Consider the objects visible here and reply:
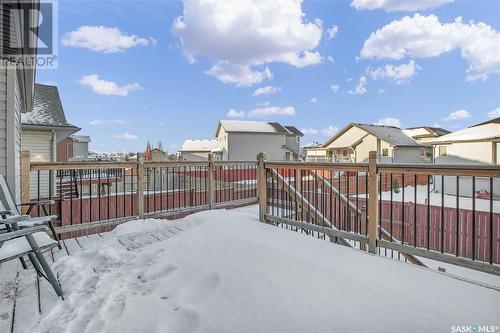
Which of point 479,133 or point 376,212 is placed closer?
point 376,212

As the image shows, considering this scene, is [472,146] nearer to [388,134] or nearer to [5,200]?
[388,134]

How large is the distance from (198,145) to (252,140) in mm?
14468

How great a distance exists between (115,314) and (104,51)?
13.7 meters

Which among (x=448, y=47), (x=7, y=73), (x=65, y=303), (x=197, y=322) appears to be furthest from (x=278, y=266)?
(x=448, y=47)

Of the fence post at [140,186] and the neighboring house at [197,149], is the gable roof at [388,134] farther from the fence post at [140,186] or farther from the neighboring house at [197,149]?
the fence post at [140,186]

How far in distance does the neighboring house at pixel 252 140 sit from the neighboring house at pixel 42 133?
20.4 m

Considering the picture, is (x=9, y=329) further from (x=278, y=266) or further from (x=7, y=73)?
(x=7, y=73)

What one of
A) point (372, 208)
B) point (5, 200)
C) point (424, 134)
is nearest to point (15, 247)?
point (5, 200)

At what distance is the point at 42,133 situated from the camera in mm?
10289

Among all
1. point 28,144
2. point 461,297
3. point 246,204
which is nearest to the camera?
point 461,297

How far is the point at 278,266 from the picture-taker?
7.91ft

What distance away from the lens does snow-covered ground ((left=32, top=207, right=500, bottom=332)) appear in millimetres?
1712

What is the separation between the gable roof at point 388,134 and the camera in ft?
77.6

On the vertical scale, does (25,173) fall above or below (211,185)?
above
